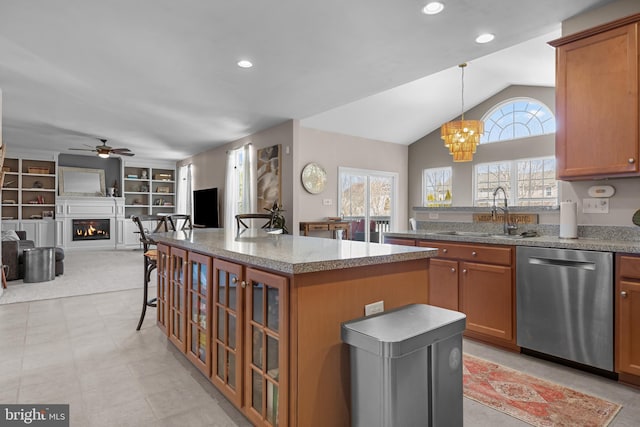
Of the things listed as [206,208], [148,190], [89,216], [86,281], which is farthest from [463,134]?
[89,216]

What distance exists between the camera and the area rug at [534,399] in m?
1.90

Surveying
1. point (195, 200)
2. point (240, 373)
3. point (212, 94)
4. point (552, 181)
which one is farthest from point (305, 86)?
point (195, 200)

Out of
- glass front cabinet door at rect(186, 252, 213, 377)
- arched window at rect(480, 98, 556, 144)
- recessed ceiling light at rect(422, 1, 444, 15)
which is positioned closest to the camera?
glass front cabinet door at rect(186, 252, 213, 377)

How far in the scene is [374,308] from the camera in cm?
165

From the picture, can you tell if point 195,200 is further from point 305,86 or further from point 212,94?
point 305,86

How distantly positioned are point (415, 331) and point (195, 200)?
→ 338 inches

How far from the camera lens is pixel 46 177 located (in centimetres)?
940

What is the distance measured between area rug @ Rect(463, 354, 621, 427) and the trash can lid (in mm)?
909

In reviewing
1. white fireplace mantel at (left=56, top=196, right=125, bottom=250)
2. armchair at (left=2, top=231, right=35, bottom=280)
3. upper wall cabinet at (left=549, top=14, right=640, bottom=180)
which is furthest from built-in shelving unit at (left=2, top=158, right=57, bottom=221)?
upper wall cabinet at (left=549, top=14, right=640, bottom=180)

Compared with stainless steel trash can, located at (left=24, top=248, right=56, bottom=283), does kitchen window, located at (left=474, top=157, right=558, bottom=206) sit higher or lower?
higher

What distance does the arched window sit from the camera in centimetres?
666

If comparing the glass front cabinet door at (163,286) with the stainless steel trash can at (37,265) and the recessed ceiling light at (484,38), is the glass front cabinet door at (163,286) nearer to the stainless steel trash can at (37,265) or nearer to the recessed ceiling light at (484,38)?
the recessed ceiling light at (484,38)

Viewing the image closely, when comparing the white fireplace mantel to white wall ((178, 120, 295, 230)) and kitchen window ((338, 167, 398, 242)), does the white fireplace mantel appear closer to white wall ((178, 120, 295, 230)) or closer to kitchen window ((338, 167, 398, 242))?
white wall ((178, 120, 295, 230))

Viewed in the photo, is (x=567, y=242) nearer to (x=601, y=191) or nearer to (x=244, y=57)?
(x=601, y=191)
